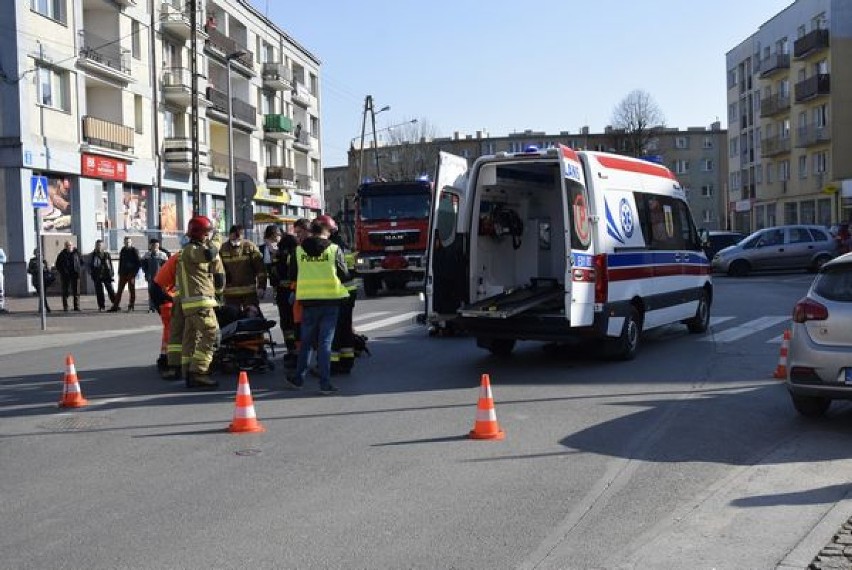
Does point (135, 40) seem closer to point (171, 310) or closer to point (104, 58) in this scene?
point (104, 58)

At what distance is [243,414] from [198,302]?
2427mm

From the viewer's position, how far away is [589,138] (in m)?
109

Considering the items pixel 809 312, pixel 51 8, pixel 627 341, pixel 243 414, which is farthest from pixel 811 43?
pixel 243 414

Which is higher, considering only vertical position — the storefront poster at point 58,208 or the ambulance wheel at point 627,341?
the storefront poster at point 58,208

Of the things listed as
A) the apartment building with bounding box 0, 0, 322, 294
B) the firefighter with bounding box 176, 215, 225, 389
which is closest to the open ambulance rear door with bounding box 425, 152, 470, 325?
the firefighter with bounding box 176, 215, 225, 389

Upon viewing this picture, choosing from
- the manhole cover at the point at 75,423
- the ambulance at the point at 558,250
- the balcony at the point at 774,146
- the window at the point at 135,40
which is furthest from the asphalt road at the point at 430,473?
the balcony at the point at 774,146

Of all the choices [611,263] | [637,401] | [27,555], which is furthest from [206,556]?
[611,263]

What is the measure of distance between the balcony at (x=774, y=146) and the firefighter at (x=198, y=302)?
2297 inches

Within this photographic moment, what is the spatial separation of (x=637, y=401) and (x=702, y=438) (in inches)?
63.8

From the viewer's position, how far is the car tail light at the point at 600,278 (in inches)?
425

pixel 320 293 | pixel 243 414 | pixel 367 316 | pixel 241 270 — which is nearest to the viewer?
pixel 243 414

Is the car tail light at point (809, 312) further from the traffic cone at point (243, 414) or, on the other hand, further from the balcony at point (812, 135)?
the balcony at point (812, 135)

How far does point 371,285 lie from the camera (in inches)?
1030

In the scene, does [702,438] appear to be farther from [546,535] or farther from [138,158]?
[138,158]
